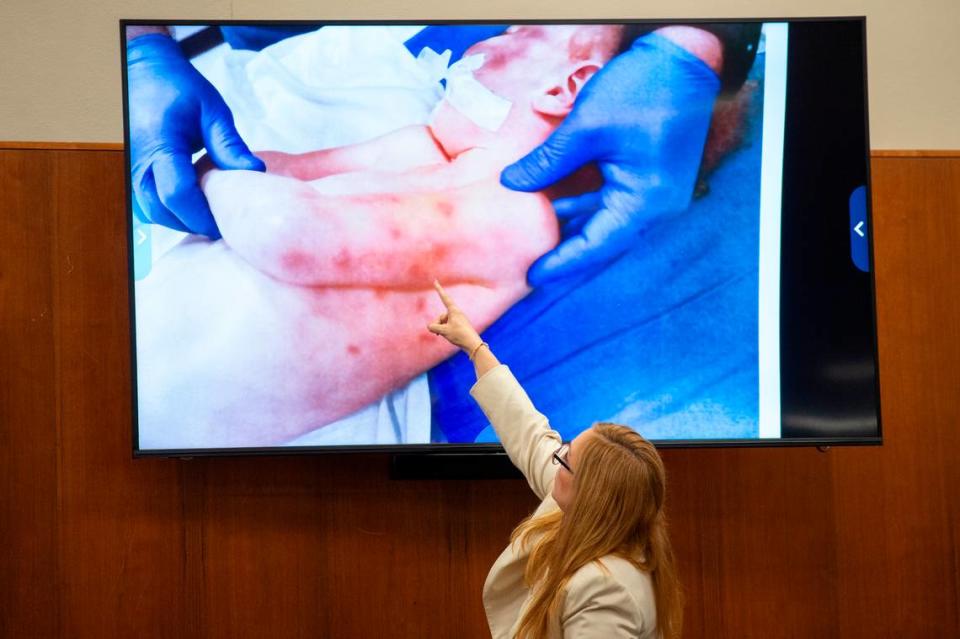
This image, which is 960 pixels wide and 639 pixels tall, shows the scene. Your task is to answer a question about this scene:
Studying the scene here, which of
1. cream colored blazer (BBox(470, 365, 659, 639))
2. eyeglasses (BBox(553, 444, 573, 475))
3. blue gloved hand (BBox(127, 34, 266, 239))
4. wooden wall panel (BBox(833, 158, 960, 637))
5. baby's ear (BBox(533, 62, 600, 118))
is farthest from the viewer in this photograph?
wooden wall panel (BBox(833, 158, 960, 637))

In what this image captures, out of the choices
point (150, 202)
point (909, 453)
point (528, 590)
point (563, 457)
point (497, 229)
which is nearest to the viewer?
point (563, 457)

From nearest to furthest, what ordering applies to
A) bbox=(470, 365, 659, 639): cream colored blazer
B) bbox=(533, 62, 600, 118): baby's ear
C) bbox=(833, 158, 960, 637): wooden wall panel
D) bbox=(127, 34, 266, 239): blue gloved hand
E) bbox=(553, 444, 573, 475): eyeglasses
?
bbox=(470, 365, 659, 639): cream colored blazer
bbox=(553, 444, 573, 475): eyeglasses
bbox=(127, 34, 266, 239): blue gloved hand
bbox=(533, 62, 600, 118): baby's ear
bbox=(833, 158, 960, 637): wooden wall panel

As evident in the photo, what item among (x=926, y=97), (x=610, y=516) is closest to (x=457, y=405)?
(x=610, y=516)

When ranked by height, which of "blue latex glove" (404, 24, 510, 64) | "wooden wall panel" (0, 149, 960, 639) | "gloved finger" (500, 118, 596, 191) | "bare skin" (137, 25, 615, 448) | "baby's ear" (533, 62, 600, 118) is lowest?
"wooden wall panel" (0, 149, 960, 639)

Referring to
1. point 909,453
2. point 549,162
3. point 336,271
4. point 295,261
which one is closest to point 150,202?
point 295,261

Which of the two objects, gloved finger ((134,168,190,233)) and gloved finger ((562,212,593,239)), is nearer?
gloved finger ((134,168,190,233))

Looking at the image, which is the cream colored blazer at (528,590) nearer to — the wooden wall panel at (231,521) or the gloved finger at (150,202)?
the wooden wall panel at (231,521)

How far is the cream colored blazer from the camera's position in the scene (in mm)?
1743

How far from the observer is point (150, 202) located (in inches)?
106

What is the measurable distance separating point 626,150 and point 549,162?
0.22m

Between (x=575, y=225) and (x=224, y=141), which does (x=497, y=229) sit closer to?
(x=575, y=225)

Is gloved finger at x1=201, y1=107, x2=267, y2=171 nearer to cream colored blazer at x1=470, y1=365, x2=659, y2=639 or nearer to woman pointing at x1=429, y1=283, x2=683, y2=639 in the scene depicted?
cream colored blazer at x1=470, y1=365, x2=659, y2=639

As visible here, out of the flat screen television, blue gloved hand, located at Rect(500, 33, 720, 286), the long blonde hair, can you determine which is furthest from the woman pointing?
blue gloved hand, located at Rect(500, 33, 720, 286)

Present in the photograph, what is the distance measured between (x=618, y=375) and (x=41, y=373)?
1.63 meters
